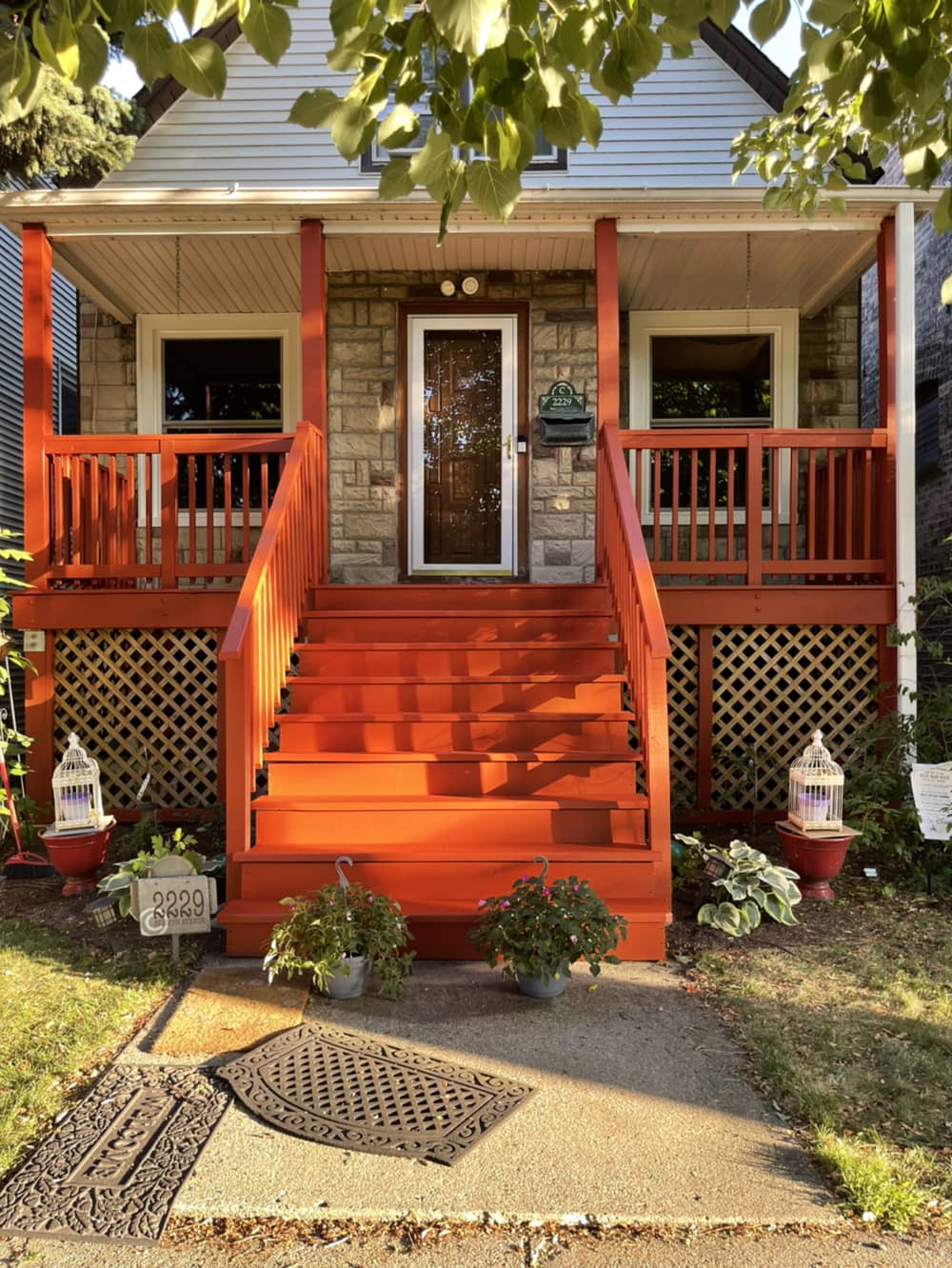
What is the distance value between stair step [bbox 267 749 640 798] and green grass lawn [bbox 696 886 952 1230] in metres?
0.91

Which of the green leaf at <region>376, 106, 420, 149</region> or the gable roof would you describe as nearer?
the green leaf at <region>376, 106, 420, 149</region>

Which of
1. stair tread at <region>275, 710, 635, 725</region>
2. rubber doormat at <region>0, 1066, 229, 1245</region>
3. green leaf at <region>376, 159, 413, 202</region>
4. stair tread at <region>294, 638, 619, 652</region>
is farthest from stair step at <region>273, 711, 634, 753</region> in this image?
green leaf at <region>376, 159, 413, 202</region>

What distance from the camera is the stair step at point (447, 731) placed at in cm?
453

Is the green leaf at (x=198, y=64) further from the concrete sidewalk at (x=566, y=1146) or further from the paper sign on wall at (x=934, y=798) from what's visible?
the paper sign on wall at (x=934, y=798)

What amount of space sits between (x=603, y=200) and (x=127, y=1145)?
17.5ft

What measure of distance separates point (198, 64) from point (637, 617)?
3151mm

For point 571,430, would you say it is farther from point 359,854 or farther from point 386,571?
point 359,854

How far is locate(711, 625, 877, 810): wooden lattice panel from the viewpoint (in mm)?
5730

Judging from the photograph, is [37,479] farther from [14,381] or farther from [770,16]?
[770,16]

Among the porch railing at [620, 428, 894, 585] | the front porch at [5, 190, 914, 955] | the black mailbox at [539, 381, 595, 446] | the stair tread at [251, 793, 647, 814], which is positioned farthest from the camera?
the black mailbox at [539, 381, 595, 446]

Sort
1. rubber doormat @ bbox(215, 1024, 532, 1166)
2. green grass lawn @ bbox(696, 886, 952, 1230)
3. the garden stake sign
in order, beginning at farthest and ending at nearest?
1. the garden stake sign
2. rubber doormat @ bbox(215, 1024, 532, 1166)
3. green grass lawn @ bbox(696, 886, 952, 1230)

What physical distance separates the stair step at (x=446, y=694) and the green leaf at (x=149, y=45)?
338 cm

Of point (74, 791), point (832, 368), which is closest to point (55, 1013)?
point (74, 791)

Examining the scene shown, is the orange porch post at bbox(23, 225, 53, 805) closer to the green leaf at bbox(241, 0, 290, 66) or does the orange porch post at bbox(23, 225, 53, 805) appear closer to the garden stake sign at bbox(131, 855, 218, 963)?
the garden stake sign at bbox(131, 855, 218, 963)
